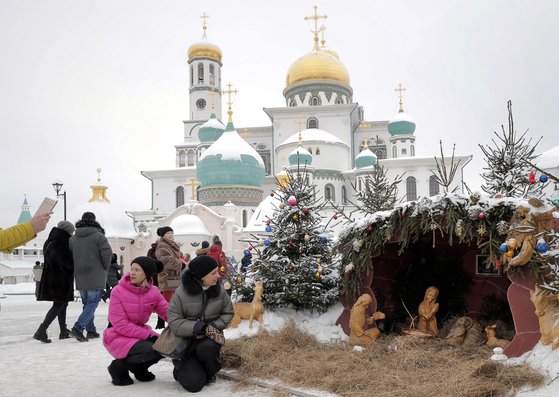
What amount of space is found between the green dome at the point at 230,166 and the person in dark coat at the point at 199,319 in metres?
28.5

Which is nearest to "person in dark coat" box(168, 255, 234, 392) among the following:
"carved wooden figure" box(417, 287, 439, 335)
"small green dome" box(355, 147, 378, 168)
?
"carved wooden figure" box(417, 287, 439, 335)

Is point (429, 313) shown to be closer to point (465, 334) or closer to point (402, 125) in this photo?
point (465, 334)

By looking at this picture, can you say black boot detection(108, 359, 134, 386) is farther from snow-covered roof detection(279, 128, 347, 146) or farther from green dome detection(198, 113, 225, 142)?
green dome detection(198, 113, 225, 142)

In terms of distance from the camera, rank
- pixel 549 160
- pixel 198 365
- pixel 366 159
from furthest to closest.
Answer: pixel 366 159 → pixel 549 160 → pixel 198 365

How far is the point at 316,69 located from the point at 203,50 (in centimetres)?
1253

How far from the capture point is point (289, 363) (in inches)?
225

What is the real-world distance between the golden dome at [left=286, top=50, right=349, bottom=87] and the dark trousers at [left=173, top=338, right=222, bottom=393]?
4101 cm

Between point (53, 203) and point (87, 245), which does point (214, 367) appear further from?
point (87, 245)

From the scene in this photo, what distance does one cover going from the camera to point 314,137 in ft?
132

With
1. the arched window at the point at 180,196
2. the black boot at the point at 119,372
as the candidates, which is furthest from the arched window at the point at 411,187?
the black boot at the point at 119,372

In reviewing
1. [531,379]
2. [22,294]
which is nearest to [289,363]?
[531,379]

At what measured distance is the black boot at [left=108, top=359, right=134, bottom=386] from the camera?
5340 millimetres

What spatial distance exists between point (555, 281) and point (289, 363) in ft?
8.79

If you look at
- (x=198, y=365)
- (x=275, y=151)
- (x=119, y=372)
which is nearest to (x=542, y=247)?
(x=198, y=365)
